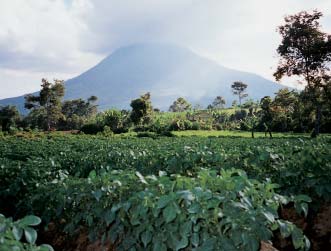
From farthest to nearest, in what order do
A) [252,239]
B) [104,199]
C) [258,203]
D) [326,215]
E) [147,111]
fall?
[147,111] → [326,215] → [104,199] → [258,203] → [252,239]

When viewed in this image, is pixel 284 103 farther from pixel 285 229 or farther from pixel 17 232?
pixel 17 232

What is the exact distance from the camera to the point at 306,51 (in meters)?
32.1

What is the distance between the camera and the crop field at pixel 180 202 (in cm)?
304

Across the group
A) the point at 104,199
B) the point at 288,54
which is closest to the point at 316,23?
the point at 288,54

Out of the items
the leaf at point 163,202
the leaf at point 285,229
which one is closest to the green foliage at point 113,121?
the leaf at point 163,202

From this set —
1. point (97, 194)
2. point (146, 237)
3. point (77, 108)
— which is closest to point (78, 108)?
point (77, 108)

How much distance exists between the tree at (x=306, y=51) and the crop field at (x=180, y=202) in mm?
27306

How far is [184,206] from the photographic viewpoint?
321 centimetres

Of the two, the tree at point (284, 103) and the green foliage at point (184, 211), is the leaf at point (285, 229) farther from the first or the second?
the tree at point (284, 103)

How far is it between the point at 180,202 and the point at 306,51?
31384 millimetres

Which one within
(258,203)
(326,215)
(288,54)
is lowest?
(326,215)

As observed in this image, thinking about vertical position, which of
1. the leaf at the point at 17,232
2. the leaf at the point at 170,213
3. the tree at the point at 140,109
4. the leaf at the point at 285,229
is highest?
Answer: the tree at the point at 140,109

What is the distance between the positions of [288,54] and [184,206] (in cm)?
3192

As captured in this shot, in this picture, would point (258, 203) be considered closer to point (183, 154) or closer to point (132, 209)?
point (132, 209)
